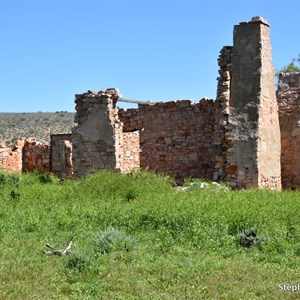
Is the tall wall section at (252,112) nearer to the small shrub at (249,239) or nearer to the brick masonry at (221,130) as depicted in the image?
the brick masonry at (221,130)

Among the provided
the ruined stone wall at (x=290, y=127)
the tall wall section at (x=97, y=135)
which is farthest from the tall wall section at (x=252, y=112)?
the tall wall section at (x=97, y=135)

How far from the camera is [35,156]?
24.7 m

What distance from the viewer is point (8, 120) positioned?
60625mm

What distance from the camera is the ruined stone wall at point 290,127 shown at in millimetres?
16891

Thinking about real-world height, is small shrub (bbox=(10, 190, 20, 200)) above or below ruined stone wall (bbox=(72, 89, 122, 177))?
below

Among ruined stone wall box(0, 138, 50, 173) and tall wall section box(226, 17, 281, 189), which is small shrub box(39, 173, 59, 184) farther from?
tall wall section box(226, 17, 281, 189)

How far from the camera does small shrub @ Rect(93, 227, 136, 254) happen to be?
8391mm

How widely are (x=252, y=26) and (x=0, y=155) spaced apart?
12283mm

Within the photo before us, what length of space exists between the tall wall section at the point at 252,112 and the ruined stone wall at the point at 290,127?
1.13 m

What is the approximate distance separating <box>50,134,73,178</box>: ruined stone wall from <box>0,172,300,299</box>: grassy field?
924 centimetres

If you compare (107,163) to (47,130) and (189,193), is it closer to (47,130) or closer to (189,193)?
(189,193)

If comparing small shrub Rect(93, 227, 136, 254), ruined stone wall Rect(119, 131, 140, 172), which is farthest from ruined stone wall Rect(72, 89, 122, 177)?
small shrub Rect(93, 227, 136, 254)

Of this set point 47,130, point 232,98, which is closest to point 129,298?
point 232,98

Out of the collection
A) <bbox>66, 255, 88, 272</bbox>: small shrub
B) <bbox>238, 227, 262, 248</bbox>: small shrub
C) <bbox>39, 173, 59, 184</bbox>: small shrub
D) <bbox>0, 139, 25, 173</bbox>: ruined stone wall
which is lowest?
<bbox>66, 255, 88, 272</bbox>: small shrub
